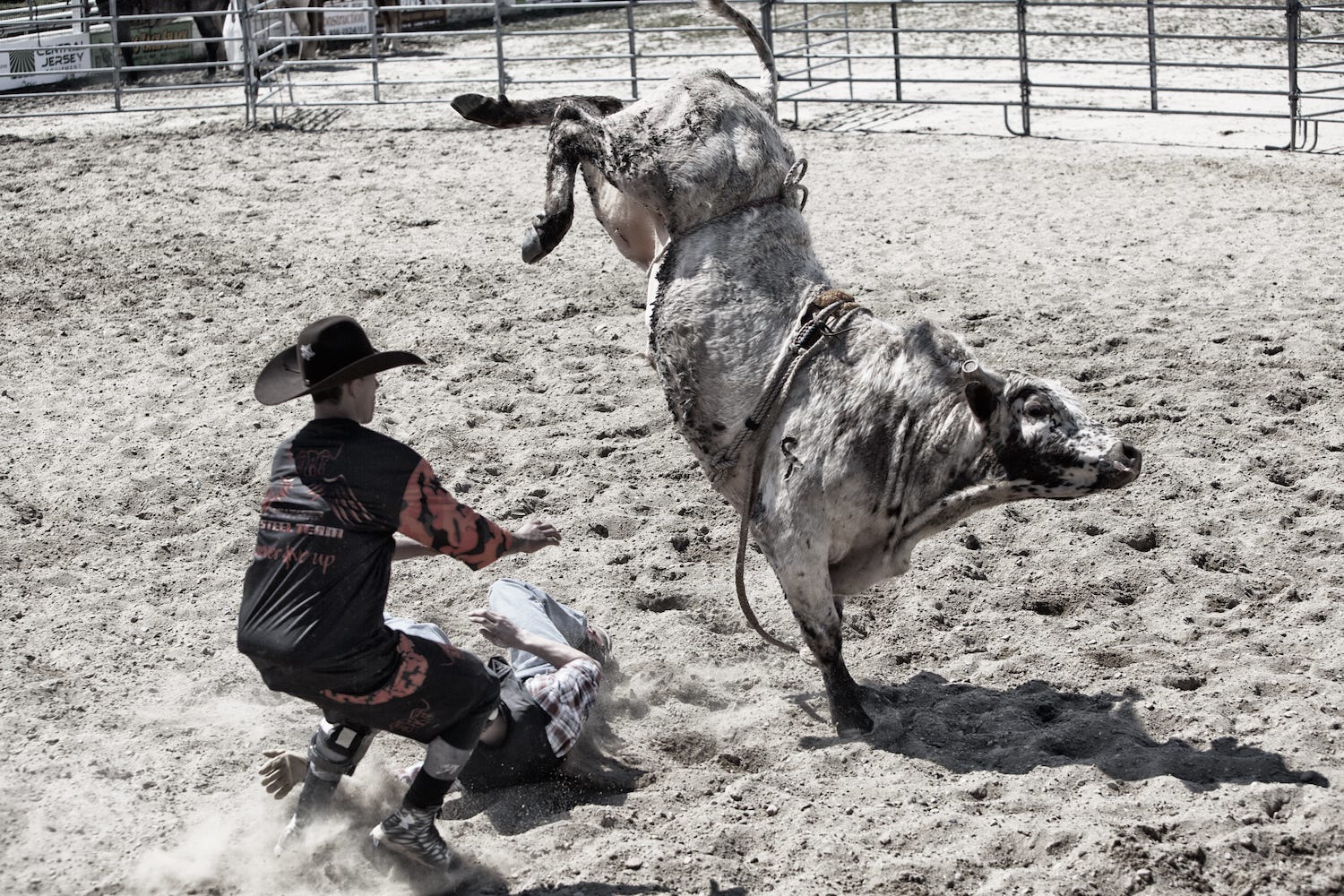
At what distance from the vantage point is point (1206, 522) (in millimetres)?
5246

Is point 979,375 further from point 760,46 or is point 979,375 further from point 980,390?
point 760,46

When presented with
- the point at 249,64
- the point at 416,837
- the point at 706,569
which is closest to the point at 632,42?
the point at 249,64

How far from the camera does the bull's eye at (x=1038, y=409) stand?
3809mm

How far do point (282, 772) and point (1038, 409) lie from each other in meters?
2.37

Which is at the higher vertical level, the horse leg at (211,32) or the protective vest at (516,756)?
the horse leg at (211,32)

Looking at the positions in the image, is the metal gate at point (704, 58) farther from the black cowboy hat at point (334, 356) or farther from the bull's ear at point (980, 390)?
the black cowboy hat at point (334, 356)

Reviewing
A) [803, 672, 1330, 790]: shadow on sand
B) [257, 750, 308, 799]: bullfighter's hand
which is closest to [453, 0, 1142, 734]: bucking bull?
[803, 672, 1330, 790]: shadow on sand

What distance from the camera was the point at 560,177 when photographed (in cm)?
492

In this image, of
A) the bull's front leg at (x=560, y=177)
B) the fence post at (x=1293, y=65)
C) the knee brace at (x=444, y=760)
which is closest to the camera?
the knee brace at (x=444, y=760)

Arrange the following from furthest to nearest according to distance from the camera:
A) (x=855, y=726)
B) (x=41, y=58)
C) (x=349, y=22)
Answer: (x=349, y=22), (x=41, y=58), (x=855, y=726)

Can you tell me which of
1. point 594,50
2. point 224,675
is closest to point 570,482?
point 224,675

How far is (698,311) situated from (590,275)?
13.6ft

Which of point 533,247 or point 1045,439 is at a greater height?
point 533,247

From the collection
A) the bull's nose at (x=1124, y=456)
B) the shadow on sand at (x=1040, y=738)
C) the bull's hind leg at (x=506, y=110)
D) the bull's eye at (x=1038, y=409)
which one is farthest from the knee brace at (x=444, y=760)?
the bull's hind leg at (x=506, y=110)
